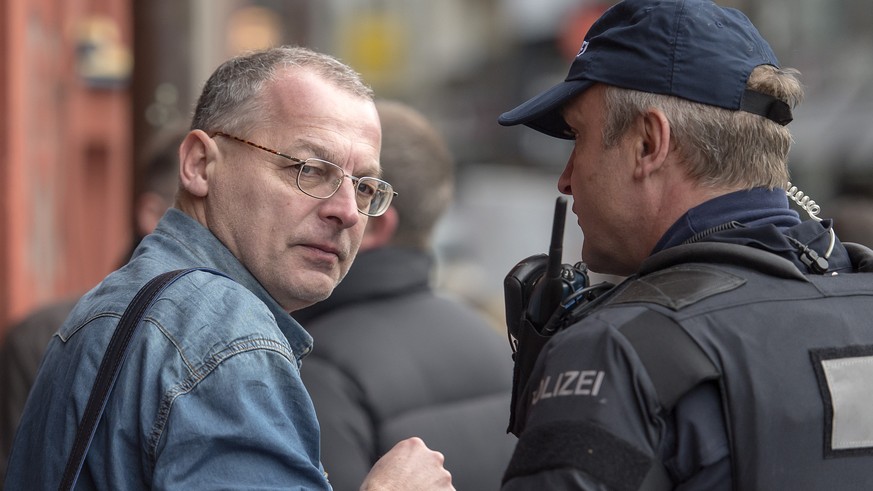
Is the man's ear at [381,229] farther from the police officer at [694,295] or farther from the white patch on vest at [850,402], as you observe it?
the white patch on vest at [850,402]

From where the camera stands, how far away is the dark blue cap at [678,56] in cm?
223

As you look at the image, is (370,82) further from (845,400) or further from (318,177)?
(845,400)

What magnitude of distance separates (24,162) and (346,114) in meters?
3.75

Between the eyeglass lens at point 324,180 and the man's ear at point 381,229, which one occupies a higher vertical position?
the eyeglass lens at point 324,180

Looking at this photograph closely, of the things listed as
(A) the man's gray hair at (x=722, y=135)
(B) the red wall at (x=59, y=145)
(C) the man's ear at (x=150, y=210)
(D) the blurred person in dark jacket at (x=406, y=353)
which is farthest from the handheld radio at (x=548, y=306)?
(B) the red wall at (x=59, y=145)

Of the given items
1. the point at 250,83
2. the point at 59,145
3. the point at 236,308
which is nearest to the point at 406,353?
the point at 250,83

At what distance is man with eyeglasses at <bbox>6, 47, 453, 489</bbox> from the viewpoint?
198cm

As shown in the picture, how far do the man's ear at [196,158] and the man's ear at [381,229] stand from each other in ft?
4.17

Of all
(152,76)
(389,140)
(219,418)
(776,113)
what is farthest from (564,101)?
(152,76)

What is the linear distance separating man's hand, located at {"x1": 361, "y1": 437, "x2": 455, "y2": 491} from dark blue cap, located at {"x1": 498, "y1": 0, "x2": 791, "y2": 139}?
0.72 meters

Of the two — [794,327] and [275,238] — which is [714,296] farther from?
[275,238]

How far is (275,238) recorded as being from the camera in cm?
241

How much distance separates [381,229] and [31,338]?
1.40 m

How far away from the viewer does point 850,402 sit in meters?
2.02
